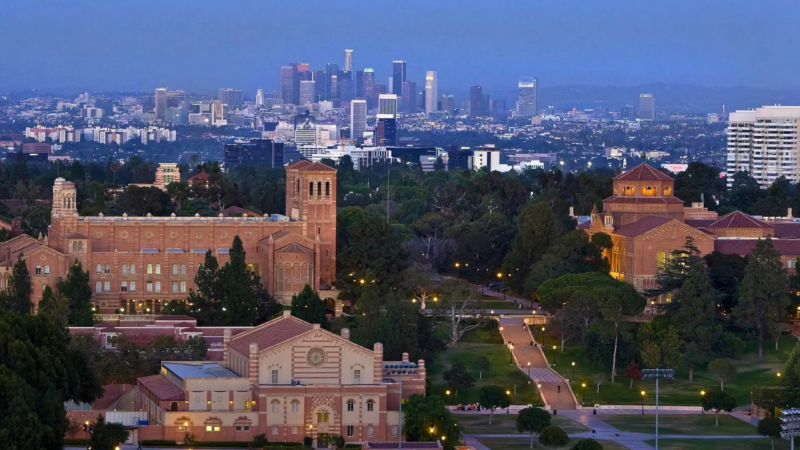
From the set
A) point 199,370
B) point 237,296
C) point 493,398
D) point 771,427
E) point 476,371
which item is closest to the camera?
point 771,427

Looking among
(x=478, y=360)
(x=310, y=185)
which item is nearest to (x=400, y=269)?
(x=310, y=185)

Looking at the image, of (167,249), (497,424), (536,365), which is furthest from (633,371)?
(167,249)

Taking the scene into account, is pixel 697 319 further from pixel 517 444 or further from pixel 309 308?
pixel 517 444

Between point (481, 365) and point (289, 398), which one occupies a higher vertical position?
point (289, 398)

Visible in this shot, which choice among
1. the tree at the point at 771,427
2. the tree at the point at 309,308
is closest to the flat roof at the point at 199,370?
the tree at the point at 309,308

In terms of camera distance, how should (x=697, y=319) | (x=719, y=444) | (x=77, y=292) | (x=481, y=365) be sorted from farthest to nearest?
1. (x=77, y=292)
2. (x=697, y=319)
3. (x=481, y=365)
4. (x=719, y=444)

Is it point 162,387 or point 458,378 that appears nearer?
point 162,387

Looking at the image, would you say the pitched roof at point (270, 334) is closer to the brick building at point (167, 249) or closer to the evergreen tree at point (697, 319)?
the evergreen tree at point (697, 319)

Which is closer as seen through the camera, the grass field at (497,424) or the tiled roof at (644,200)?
the grass field at (497,424)
